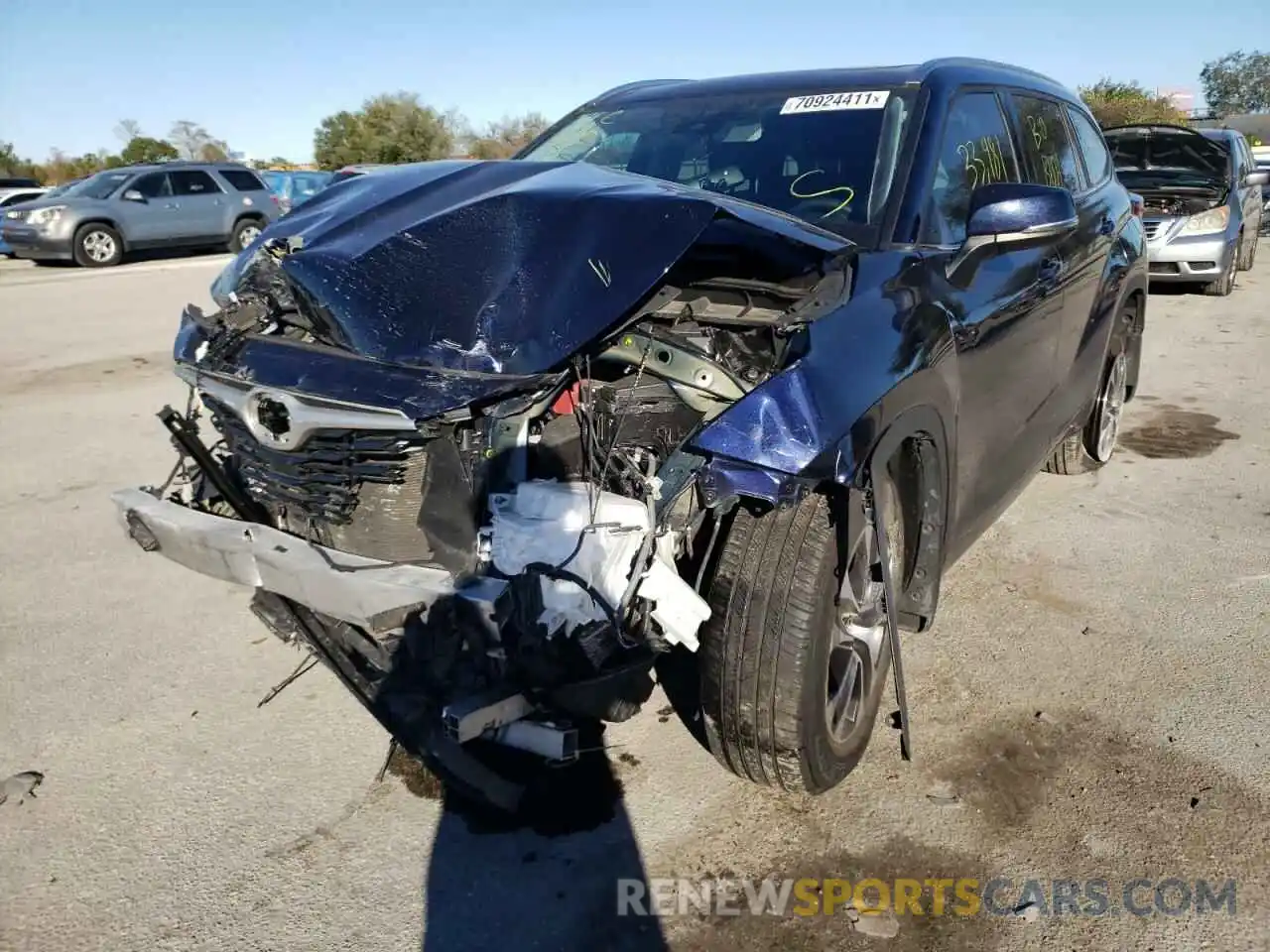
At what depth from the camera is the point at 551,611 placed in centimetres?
224

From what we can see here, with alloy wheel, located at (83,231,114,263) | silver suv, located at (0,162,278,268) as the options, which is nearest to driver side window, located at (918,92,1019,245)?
silver suv, located at (0,162,278,268)

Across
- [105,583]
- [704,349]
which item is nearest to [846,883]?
[704,349]

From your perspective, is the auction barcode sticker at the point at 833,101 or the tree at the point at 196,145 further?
the tree at the point at 196,145

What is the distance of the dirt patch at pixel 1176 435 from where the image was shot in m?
5.81

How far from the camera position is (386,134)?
43344 millimetres

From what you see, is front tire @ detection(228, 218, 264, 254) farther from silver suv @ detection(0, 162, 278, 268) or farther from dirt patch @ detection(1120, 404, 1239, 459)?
dirt patch @ detection(1120, 404, 1239, 459)

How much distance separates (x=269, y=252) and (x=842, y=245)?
5.34 feet

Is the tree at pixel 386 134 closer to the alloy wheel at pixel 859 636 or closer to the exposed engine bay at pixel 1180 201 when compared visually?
the exposed engine bay at pixel 1180 201

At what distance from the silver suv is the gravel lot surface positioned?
Result: 45.3ft

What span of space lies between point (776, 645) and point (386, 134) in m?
45.2

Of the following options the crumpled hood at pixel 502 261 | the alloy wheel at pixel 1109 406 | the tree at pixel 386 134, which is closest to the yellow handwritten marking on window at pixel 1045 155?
the alloy wheel at pixel 1109 406

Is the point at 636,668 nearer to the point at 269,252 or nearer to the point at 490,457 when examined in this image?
the point at 490,457

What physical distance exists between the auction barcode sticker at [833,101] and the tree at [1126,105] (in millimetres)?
29581

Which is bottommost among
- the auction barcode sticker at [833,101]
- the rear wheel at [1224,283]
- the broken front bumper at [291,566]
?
the rear wheel at [1224,283]
